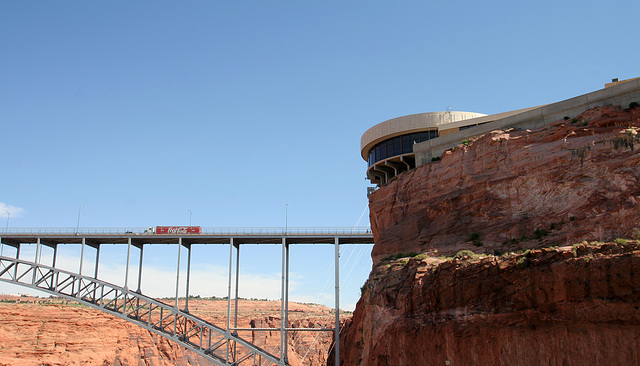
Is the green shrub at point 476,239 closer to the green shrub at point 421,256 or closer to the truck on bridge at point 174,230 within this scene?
the green shrub at point 421,256

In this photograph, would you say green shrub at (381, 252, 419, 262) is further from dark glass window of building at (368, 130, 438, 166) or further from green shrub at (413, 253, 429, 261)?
dark glass window of building at (368, 130, 438, 166)

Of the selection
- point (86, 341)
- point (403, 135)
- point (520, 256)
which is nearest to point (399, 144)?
point (403, 135)

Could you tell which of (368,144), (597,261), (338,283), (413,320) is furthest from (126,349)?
(597,261)

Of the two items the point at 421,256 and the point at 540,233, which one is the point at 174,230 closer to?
the point at 421,256

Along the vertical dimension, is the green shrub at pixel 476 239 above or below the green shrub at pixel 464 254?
above

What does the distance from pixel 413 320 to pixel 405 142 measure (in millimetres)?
18563

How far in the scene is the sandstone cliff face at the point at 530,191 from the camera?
2767 cm

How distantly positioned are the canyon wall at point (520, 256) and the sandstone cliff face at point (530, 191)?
67mm

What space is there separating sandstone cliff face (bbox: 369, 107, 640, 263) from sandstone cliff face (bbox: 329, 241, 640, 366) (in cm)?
217

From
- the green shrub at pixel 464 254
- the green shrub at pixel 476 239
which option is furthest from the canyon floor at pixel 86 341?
the green shrub at pixel 464 254

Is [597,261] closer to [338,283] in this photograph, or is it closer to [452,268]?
[452,268]

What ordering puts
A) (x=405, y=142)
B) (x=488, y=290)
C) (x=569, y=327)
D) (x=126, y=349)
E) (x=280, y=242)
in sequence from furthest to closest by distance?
1. (x=126, y=349)
2. (x=280, y=242)
3. (x=405, y=142)
4. (x=488, y=290)
5. (x=569, y=327)

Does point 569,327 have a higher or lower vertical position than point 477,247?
lower

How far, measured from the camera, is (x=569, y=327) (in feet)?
79.6
